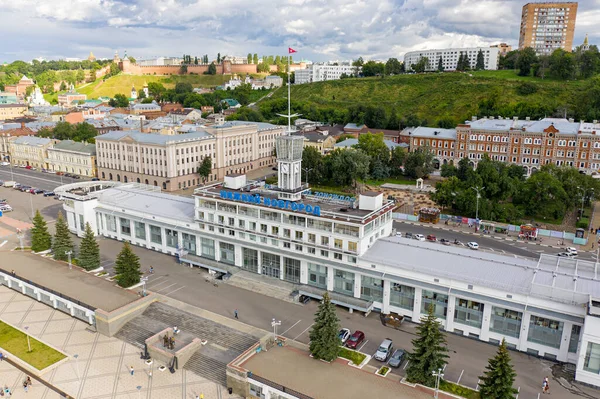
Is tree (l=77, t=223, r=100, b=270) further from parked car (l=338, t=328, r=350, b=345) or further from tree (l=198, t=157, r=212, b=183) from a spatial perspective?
tree (l=198, t=157, r=212, b=183)

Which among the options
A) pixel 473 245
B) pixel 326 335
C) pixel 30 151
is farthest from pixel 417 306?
pixel 30 151

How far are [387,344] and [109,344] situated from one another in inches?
1113

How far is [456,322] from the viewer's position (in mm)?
46594

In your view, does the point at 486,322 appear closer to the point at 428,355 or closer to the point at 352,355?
the point at 428,355

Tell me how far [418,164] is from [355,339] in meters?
76.1

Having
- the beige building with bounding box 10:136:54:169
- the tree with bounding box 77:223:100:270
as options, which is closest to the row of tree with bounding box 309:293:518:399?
the tree with bounding box 77:223:100:270

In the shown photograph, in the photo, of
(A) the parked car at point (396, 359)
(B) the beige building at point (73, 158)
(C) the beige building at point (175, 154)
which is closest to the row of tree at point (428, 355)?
(A) the parked car at point (396, 359)

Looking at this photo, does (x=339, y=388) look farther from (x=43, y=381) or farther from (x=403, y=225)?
(x=403, y=225)

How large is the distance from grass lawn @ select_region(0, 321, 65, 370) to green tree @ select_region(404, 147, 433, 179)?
88930 mm

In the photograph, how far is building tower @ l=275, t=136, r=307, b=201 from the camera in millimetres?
59000

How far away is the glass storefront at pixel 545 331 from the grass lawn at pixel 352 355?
16.2m

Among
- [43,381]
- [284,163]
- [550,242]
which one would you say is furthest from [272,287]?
[550,242]

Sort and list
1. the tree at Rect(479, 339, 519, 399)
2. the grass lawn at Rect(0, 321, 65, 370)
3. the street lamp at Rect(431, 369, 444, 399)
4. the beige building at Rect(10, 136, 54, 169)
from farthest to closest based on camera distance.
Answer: the beige building at Rect(10, 136, 54, 169) < the grass lawn at Rect(0, 321, 65, 370) < the street lamp at Rect(431, 369, 444, 399) < the tree at Rect(479, 339, 519, 399)

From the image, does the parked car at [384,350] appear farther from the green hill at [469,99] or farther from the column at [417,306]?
the green hill at [469,99]
